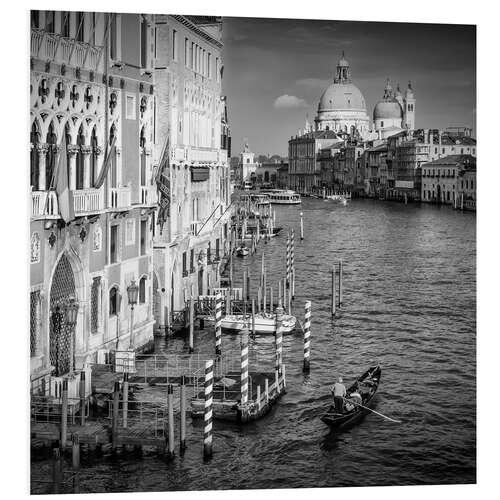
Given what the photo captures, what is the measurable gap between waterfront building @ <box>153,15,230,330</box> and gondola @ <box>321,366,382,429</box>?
5.67 ft

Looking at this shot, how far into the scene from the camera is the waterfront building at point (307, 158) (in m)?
10.8

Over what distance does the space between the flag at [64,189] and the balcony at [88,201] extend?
0.22m

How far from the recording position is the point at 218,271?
1150 centimetres

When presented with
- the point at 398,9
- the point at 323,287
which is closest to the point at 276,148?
the point at 398,9

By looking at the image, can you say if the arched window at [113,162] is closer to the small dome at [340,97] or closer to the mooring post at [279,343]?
the small dome at [340,97]

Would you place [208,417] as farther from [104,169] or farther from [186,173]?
[186,173]

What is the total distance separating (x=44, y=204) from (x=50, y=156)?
38 cm

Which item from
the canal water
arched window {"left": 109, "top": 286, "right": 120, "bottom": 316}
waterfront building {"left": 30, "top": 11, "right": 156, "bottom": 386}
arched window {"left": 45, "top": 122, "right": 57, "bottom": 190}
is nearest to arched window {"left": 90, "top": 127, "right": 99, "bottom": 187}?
waterfront building {"left": 30, "top": 11, "right": 156, "bottom": 386}

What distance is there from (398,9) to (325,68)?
676 millimetres

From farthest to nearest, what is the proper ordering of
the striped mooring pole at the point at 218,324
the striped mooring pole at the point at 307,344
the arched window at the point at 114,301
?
the striped mooring pole at the point at 218,324
the striped mooring pole at the point at 307,344
the arched window at the point at 114,301

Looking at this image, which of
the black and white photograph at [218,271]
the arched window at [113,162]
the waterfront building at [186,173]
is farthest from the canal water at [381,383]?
the arched window at [113,162]

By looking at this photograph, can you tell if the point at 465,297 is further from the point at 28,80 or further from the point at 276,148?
the point at 28,80

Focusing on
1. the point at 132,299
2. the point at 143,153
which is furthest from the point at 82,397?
the point at 143,153

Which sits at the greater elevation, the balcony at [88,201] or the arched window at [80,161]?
the arched window at [80,161]
